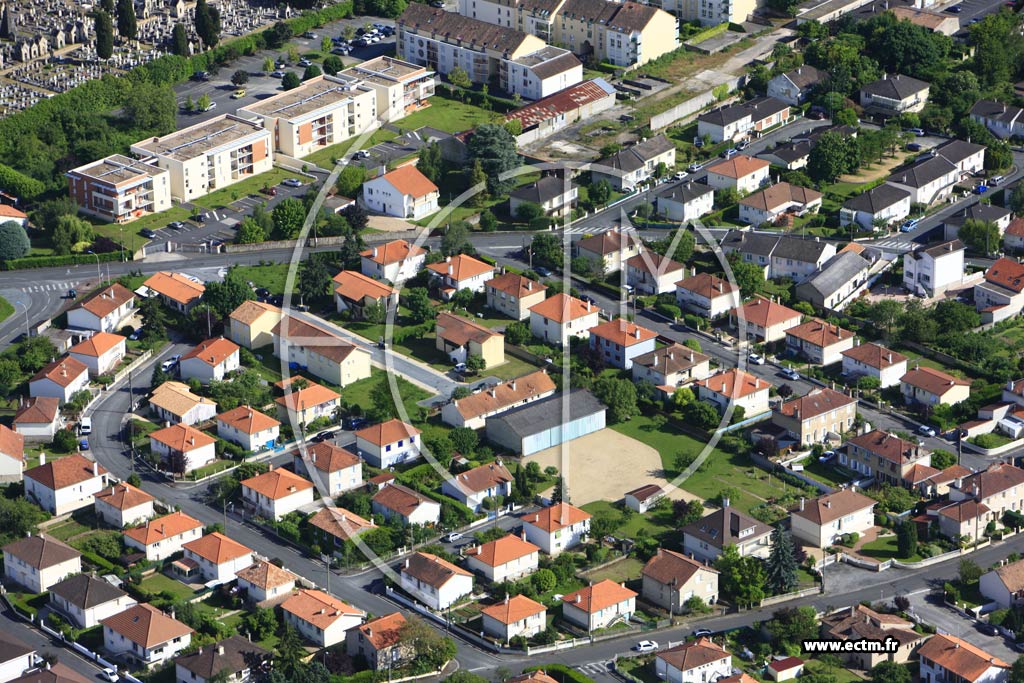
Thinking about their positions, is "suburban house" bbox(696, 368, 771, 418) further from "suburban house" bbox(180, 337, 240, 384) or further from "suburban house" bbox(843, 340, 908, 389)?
"suburban house" bbox(180, 337, 240, 384)


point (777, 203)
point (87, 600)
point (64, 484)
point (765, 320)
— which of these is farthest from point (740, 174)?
point (87, 600)

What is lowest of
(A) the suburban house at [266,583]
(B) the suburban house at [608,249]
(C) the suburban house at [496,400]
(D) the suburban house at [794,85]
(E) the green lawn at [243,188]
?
(A) the suburban house at [266,583]

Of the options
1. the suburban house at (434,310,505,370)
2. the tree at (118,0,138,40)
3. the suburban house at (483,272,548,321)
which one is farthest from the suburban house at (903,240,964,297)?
the tree at (118,0,138,40)

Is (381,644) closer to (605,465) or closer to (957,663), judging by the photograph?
(605,465)

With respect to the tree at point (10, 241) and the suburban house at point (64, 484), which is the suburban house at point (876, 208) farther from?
the suburban house at point (64, 484)

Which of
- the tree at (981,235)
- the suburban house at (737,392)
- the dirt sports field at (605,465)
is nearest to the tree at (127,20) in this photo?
the dirt sports field at (605,465)

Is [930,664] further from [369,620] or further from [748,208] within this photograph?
[748,208]
